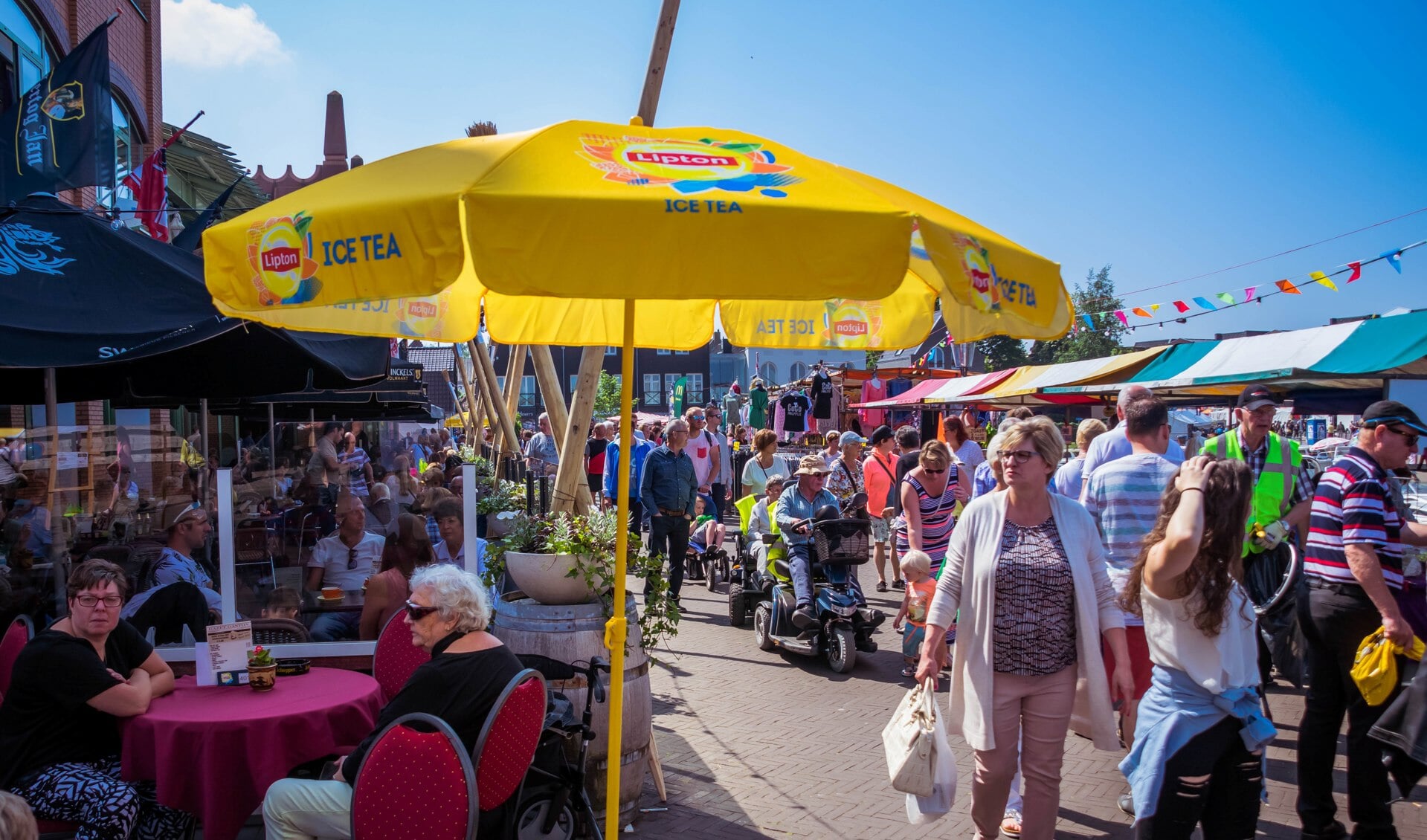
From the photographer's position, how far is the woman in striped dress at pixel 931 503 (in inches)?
297

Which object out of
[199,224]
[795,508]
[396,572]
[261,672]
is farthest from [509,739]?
[199,224]

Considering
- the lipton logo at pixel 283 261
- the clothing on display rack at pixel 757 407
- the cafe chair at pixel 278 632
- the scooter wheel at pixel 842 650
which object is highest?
the lipton logo at pixel 283 261

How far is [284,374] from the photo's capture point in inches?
316

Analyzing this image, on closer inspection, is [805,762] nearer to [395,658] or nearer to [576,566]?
[576,566]

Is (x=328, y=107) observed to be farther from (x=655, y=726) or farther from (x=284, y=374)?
(x=655, y=726)

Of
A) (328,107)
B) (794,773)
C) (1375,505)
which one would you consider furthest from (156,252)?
(328,107)

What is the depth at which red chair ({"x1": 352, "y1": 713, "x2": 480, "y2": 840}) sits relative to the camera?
3178mm

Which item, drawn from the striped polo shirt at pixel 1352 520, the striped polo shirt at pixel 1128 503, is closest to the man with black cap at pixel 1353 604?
the striped polo shirt at pixel 1352 520

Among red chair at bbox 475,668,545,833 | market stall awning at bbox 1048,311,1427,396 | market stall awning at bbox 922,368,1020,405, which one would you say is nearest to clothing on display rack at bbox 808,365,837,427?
market stall awning at bbox 922,368,1020,405

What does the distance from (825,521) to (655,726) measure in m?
2.32

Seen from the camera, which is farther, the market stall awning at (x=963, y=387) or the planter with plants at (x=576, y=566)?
the market stall awning at (x=963, y=387)

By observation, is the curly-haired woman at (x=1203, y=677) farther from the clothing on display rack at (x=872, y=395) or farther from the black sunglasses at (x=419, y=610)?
the clothing on display rack at (x=872, y=395)

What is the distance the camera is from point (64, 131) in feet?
24.5

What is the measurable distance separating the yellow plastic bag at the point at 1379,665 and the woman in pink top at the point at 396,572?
4485 millimetres
